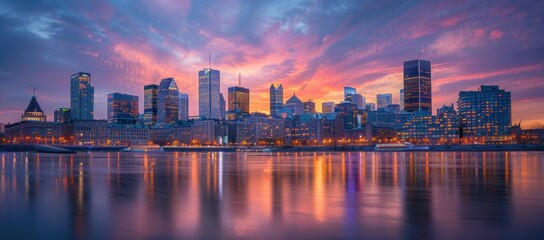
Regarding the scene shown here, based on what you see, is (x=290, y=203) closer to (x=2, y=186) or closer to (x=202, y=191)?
(x=202, y=191)

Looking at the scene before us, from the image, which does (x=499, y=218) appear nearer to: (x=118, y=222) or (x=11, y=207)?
(x=118, y=222)

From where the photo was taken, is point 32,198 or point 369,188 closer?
point 32,198

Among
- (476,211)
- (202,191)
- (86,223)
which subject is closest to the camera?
(86,223)

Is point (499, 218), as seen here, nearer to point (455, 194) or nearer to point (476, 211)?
point (476, 211)

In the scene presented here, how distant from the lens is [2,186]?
97.1 feet

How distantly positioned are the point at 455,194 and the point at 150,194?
16.8 meters

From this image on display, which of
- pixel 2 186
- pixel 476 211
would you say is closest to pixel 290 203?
pixel 476 211

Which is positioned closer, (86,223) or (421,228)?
(421,228)

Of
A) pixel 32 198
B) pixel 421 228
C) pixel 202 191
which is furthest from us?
pixel 202 191

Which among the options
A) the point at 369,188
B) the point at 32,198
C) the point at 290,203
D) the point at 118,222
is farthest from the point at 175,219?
the point at 369,188

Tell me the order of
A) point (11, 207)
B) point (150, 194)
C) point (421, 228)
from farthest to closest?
point (150, 194), point (11, 207), point (421, 228)

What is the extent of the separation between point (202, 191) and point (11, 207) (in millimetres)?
9861

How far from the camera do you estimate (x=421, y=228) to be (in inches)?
579

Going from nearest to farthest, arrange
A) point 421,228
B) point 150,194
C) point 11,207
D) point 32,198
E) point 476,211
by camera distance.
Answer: point 421,228
point 476,211
point 11,207
point 32,198
point 150,194
